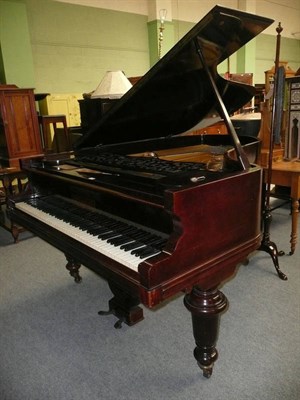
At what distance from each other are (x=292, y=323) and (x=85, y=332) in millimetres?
1293

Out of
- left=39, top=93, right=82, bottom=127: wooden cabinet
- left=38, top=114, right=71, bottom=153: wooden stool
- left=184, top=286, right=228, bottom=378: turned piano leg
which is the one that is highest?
left=39, top=93, right=82, bottom=127: wooden cabinet

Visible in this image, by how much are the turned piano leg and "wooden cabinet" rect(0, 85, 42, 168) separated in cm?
325

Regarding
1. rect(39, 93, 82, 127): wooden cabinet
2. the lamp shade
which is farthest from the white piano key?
rect(39, 93, 82, 127): wooden cabinet

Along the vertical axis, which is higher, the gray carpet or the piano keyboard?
the piano keyboard

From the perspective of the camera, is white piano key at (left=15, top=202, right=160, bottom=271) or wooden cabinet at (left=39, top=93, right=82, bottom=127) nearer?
white piano key at (left=15, top=202, right=160, bottom=271)

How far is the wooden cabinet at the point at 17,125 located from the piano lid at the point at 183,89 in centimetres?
230

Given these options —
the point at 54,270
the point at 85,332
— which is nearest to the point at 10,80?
the point at 54,270

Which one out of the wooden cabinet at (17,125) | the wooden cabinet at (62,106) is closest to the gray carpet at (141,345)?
the wooden cabinet at (17,125)

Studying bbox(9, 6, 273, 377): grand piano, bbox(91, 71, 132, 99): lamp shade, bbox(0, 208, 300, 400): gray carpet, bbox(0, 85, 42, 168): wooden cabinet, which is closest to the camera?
bbox(9, 6, 273, 377): grand piano

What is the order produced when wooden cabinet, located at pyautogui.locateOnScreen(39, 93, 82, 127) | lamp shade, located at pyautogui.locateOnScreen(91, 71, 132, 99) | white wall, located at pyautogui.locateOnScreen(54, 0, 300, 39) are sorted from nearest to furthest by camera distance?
lamp shade, located at pyautogui.locateOnScreen(91, 71, 132, 99) < wooden cabinet, located at pyautogui.locateOnScreen(39, 93, 82, 127) < white wall, located at pyautogui.locateOnScreen(54, 0, 300, 39)

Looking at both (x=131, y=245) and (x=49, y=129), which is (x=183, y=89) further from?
(x=49, y=129)

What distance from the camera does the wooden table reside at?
260 centimetres

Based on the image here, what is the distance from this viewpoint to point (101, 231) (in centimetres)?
143

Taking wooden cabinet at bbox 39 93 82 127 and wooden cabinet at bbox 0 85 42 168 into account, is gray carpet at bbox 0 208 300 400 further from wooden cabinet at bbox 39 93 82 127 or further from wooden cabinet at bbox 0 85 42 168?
wooden cabinet at bbox 39 93 82 127
